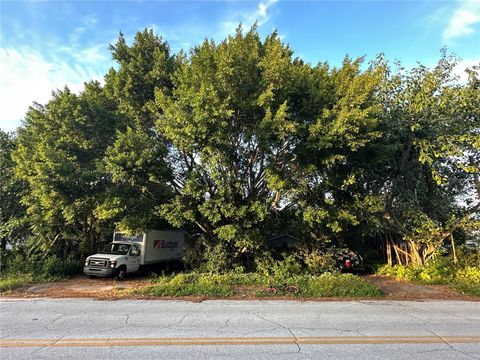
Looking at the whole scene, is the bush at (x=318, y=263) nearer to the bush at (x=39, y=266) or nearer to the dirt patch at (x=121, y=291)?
the dirt patch at (x=121, y=291)

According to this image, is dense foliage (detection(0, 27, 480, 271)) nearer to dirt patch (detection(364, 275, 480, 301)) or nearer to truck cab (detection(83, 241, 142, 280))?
truck cab (detection(83, 241, 142, 280))

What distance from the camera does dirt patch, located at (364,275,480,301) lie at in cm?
1241

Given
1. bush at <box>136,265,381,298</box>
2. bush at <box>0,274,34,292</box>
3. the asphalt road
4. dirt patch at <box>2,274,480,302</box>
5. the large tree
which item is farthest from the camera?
the large tree

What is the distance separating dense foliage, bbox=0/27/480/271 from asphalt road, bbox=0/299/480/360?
230 inches

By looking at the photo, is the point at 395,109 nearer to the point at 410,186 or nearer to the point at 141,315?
the point at 410,186

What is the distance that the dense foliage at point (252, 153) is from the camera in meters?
14.5

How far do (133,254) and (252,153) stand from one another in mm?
8346

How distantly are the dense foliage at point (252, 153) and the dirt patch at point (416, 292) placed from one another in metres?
3.08

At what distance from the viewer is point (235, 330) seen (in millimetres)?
7320

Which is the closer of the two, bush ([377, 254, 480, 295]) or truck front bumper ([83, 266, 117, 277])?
bush ([377, 254, 480, 295])

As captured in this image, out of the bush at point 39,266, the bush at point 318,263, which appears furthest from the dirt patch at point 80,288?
the bush at point 318,263

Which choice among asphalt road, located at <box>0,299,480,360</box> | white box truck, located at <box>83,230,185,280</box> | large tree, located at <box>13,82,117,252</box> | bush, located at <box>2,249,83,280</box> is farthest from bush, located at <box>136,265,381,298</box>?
bush, located at <box>2,249,83,280</box>

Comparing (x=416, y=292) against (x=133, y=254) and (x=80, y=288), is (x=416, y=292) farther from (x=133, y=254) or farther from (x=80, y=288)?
(x=133, y=254)

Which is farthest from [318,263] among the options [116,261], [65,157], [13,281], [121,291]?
[13,281]
